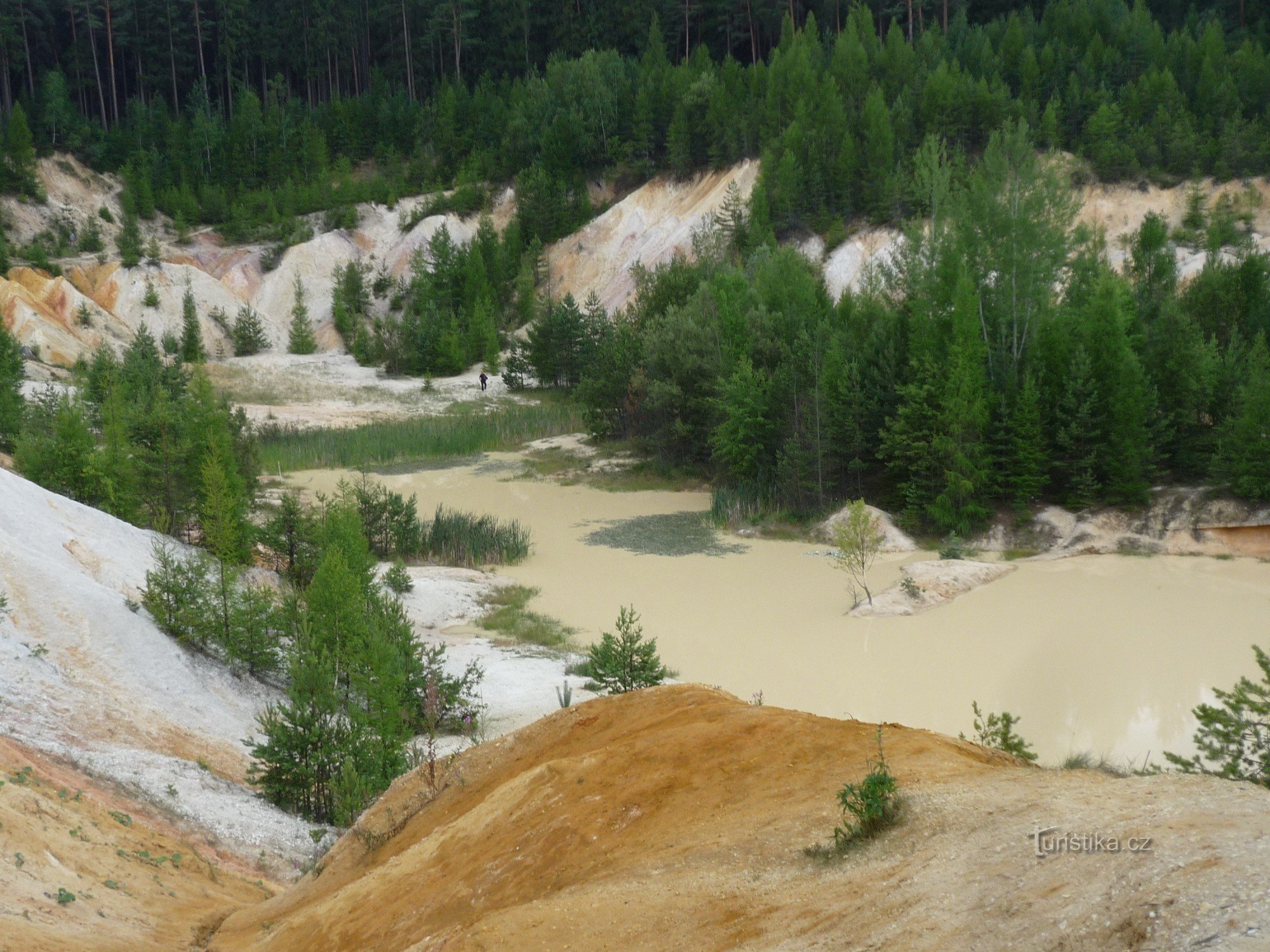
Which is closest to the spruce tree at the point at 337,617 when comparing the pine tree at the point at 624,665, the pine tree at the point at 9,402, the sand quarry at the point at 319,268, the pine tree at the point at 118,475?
the pine tree at the point at 624,665

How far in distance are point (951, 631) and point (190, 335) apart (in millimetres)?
48325

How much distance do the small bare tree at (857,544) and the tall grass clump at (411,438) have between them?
847 inches

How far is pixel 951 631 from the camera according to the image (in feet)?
67.7

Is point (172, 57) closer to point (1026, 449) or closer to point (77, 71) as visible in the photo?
point (77, 71)

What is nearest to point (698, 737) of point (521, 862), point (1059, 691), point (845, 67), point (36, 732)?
point (521, 862)

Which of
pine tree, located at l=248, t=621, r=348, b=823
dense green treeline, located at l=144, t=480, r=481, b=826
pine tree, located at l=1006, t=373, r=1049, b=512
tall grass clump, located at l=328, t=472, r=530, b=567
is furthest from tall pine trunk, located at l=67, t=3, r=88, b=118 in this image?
pine tree, located at l=248, t=621, r=348, b=823

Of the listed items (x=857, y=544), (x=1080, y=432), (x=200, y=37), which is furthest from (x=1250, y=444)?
(x=200, y=37)

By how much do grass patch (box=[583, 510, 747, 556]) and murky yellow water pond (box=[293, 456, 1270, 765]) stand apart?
4.3 inches

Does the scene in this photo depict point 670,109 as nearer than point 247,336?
No

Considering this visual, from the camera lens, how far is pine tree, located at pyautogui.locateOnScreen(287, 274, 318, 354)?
60.7 meters

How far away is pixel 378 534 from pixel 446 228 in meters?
44.8

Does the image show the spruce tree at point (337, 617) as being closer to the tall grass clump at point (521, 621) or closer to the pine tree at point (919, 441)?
the tall grass clump at point (521, 621)

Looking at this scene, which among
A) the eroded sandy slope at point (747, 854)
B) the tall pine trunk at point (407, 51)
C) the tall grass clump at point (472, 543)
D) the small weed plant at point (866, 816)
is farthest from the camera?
the tall pine trunk at point (407, 51)

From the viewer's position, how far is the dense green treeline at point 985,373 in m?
27.3
